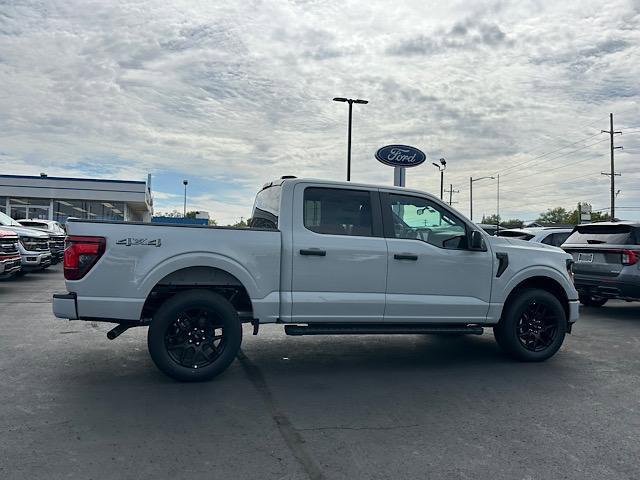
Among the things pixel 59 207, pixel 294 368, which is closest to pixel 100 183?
pixel 59 207

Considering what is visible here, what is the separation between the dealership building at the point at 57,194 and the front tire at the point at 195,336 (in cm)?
3785

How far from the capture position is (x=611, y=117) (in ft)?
158

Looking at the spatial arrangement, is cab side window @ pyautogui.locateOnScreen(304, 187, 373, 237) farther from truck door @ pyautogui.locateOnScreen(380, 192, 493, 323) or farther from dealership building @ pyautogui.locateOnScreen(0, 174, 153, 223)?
dealership building @ pyautogui.locateOnScreen(0, 174, 153, 223)

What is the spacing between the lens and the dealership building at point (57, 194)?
→ 4162 cm

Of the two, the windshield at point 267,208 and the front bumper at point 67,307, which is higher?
the windshield at point 267,208

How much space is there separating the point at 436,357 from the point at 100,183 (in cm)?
4135

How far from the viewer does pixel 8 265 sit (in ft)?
37.4

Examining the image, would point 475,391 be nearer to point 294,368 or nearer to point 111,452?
point 294,368

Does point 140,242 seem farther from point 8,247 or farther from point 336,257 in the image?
point 8,247

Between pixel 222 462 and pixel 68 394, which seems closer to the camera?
pixel 222 462

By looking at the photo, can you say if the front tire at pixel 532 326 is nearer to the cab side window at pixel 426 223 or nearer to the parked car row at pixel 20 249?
the cab side window at pixel 426 223

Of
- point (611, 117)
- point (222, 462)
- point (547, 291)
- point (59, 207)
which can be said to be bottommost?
point (222, 462)

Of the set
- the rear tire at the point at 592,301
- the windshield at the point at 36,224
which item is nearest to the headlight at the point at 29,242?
Answer: the windshield at the point at 36,224

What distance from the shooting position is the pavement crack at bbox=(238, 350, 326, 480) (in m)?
3.67
